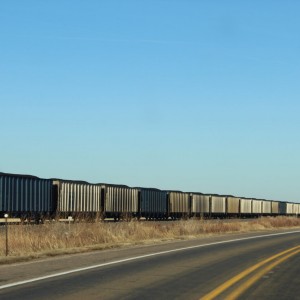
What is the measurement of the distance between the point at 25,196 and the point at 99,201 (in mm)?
10049

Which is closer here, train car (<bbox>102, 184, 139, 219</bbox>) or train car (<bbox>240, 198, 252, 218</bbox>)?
train car (<bbox>102, 184, 139, 219</bbox>)

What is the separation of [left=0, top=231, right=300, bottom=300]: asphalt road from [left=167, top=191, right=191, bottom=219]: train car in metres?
38.1

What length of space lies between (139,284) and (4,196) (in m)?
22.8

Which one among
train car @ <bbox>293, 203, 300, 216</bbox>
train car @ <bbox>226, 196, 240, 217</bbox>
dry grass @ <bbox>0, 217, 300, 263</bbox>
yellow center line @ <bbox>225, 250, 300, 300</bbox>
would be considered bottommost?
train car @ <bbox>293, 203, 300, 216</bbox>

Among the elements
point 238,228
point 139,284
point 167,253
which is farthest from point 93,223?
point 238,228

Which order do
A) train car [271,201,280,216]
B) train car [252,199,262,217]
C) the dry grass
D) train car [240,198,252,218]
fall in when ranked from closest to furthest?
the dry grass < train car [240,198,252,218] < train car [252,199,262,217] < train car [271,201,280,216]

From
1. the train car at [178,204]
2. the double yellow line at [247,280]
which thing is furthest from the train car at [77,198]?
the double yellow line at [247,280]

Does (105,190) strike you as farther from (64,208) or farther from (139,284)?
(139,284)

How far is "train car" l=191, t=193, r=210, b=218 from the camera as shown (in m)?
60.6

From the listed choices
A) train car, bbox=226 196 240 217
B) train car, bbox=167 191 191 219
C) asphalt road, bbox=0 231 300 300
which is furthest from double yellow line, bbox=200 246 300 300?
train car, bbox=226 196 240 217

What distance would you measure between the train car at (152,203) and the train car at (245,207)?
2045cm

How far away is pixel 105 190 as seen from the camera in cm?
4459

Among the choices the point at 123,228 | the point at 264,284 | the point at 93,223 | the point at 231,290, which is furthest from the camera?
the point at 123,228

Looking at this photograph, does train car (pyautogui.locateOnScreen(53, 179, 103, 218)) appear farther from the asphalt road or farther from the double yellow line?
the double yellow line
